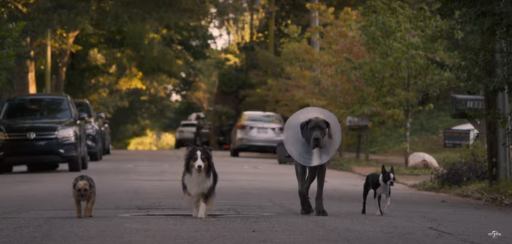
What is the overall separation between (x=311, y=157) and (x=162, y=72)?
132 ft

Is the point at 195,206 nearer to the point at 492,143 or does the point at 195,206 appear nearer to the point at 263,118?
the point at 492,143

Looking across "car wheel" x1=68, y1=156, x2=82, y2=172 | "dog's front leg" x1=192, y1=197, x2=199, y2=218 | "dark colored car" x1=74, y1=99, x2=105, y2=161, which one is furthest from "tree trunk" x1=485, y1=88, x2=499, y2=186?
"dark colored car" x1=74, y1=99, x2=105, y2=161

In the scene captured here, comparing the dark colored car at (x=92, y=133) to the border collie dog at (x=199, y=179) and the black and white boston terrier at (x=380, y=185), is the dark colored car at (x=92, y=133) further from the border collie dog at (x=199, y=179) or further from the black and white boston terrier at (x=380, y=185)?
the border collie dog at (x=199, y=179)

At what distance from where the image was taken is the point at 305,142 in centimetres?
1549

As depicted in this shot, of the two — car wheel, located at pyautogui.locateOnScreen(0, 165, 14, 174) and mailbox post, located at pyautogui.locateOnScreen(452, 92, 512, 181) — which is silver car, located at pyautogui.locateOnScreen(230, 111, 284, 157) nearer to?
car wheel, located at pyautogui.locateOnScreen(0, 165, 14, 174)

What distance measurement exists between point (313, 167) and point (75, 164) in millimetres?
13795

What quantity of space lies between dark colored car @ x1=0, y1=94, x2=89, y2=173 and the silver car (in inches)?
473

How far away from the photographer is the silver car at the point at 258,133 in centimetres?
4047

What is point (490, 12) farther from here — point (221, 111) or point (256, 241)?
point (221, 111)

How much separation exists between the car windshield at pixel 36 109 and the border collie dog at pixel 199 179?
1443 centimetres

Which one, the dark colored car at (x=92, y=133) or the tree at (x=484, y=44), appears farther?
the dark colored car at (x=92, y=133)

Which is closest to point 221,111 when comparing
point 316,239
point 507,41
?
point 507,41

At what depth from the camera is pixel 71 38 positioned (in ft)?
163

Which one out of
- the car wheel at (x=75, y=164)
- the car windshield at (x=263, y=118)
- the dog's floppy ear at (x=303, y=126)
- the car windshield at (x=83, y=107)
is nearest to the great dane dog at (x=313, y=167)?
the dog's floppy ear at (x=303, y=126)
